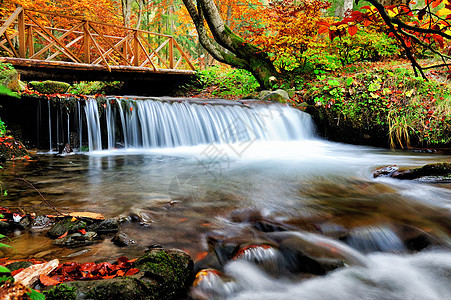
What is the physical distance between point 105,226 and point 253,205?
1.64m

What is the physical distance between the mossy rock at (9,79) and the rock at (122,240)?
18.2 ft

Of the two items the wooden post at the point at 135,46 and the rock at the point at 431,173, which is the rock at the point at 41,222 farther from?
the wooden post at the point at 135,46

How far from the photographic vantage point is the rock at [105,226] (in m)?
2.47

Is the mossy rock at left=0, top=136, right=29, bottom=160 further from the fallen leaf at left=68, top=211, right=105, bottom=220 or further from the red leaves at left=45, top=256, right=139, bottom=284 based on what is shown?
the red leaves at left=45, top=256, right=139, bottom=284

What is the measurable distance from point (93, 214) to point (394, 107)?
7738mm

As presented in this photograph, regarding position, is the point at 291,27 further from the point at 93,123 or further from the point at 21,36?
the point at 21,36

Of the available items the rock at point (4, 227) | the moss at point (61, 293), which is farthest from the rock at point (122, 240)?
the rock at point (4, 227)

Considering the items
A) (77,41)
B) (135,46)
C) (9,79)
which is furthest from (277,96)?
(77,41)

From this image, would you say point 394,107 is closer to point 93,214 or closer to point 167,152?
point 167,152

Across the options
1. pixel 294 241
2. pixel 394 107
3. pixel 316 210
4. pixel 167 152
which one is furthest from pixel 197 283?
pixel 394 107

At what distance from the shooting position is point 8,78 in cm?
622

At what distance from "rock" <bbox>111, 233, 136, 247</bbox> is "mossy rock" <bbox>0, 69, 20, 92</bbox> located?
18.2 feet

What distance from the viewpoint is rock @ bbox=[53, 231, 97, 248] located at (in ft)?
7.22

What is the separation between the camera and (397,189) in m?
3.99
